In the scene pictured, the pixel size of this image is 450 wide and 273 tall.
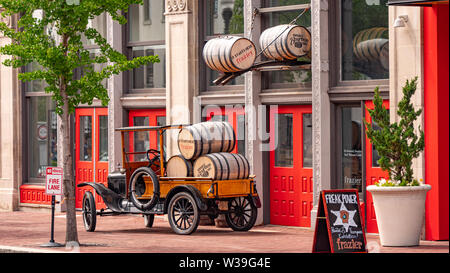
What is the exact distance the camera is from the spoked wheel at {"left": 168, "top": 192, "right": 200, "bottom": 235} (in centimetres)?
1666

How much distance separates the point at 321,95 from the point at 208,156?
98.6 inches

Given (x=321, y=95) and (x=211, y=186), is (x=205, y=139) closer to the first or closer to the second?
(x=211, y=186)

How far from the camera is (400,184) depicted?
1452 cm

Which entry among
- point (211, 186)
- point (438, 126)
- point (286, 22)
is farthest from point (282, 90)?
point (438, 126)

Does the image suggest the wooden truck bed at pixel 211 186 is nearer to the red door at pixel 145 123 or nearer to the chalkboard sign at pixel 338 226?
the red door at pixel 145 123

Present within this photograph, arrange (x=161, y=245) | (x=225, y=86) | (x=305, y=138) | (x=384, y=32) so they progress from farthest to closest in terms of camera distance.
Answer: (x=225, y=86)
(x=305, y=138)
(x=384, y=32)
(x=161, y=245)

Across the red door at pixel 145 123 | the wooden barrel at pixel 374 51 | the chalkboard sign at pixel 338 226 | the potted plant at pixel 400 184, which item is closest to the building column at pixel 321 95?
the wooden barrel at pixel 374 51

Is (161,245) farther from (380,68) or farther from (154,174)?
(380,68)

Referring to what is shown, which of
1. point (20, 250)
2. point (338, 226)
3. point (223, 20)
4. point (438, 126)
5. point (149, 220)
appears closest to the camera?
point (338, 226)

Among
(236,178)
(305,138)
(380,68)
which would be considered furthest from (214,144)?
(380,68)

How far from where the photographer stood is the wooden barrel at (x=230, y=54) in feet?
59.3

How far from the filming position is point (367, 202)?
16.9 meters

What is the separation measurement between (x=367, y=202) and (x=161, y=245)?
4.08 m

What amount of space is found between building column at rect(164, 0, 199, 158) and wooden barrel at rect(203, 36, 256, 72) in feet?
4.16
